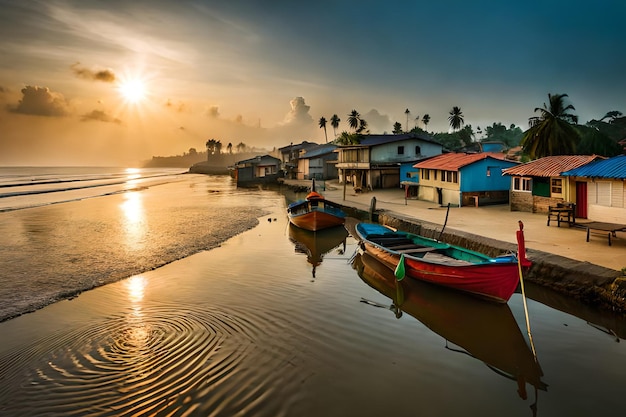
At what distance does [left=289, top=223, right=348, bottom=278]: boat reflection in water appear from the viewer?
20167 millimetres

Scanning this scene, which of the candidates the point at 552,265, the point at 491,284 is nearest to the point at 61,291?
the point at 491,284

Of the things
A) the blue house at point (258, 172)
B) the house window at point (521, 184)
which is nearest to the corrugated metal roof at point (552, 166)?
the house window at point (521, 184)

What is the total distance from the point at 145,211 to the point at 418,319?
33644mm

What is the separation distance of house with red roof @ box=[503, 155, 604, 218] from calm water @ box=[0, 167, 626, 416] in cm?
1214

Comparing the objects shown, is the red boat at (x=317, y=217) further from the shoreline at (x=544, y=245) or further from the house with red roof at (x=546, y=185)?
the house with red roof at (x=546, y=185)

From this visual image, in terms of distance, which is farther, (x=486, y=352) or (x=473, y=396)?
(x=486, y=352)

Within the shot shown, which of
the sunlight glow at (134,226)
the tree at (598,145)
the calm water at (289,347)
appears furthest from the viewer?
the tree at (598,145)

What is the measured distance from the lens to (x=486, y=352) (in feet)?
31.9

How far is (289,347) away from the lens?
9.44 meters

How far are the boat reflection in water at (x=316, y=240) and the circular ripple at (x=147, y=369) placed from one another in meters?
7.74

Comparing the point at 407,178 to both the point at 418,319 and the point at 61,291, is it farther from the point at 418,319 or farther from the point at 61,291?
the point at 61,291

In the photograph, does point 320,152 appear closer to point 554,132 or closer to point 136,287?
point 554,132

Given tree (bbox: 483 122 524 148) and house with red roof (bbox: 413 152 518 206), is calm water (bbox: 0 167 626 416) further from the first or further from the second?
tree (bbox: 483 122 524 148)

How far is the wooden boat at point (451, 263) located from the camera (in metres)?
11.8
